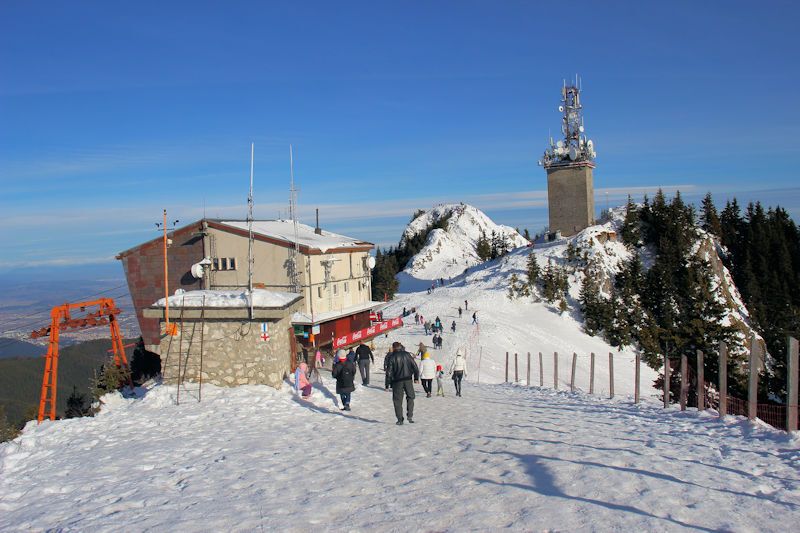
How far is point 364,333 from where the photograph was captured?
115 ft

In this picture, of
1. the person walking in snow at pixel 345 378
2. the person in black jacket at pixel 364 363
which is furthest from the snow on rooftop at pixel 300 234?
the person walking in snow at pixel 345 378

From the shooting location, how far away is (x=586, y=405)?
16.9 meters

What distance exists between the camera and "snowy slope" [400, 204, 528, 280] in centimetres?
9975

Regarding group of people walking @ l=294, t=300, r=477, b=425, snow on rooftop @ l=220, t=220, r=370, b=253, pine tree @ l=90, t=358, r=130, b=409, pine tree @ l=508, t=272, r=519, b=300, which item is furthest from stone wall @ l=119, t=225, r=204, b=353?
pine tree @ l=508, t=272, r=519, b=300

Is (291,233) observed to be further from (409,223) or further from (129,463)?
(409,223)

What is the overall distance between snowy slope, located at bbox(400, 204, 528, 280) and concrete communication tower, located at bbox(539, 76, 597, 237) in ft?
87.1

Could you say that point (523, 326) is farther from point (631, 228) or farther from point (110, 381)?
point (110, 381)

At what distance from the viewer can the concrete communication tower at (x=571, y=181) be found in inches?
2724

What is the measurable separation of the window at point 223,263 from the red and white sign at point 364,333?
703cm

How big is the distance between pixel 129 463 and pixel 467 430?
A: 6262 millimetres

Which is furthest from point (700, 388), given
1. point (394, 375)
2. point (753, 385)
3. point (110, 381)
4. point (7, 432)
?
point (110, 381)

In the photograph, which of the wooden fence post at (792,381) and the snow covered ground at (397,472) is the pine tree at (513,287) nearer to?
the snow covered ground at (397,472)

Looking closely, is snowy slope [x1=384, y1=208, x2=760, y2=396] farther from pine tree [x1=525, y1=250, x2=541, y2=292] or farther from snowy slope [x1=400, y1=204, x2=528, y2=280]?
snowy slope [x1=400, y1=204, x2=528, y2=280]

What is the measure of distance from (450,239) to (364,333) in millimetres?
79128
